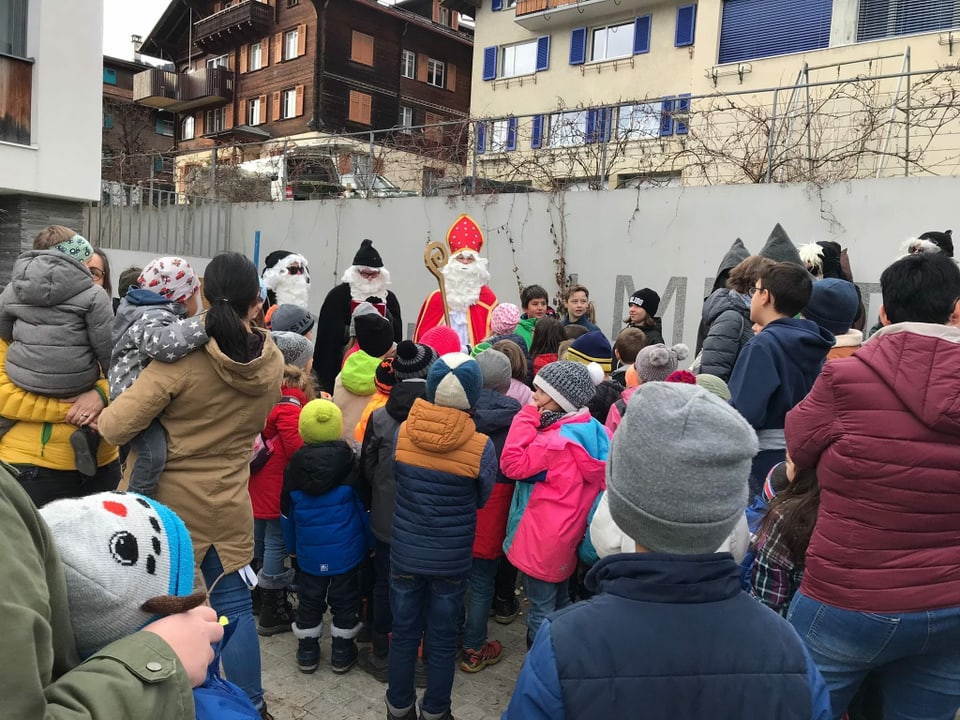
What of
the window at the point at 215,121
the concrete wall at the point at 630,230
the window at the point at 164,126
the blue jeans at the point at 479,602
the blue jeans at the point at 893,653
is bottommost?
the blue jeans at the point at 479,602

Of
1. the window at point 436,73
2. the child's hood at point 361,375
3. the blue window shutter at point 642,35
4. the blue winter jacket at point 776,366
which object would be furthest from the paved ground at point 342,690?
the window at point 436,73

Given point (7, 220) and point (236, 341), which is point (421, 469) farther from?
point (7, 220)

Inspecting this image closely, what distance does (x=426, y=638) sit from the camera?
10.2ft

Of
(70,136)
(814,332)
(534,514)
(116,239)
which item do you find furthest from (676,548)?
(116,239)

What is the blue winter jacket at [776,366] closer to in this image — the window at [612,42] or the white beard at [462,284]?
the white beard at [462,284]

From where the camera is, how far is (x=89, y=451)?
313cm

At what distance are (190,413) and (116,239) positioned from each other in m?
12.8

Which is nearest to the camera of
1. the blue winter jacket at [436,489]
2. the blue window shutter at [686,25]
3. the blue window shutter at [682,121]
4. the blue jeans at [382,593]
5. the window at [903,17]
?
the blue winter jacket at [436,489]

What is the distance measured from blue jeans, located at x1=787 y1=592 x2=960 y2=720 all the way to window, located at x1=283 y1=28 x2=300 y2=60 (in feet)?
112

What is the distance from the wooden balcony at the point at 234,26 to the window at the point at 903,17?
2564 centimetres

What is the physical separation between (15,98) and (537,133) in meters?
6.66

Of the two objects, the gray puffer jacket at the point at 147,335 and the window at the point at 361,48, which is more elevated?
the window at the point at 361,48

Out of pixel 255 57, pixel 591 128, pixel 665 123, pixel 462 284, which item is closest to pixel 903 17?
pixel 665 123

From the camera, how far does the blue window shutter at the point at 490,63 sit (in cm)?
2425
